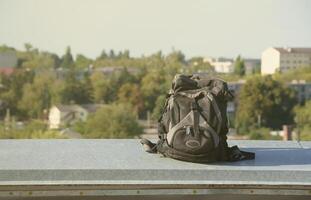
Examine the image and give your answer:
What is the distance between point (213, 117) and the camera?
153cm

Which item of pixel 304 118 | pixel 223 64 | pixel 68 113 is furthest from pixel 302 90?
pixel 68 113

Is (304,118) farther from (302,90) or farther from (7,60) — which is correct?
(7,60)

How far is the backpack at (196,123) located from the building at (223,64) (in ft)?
117

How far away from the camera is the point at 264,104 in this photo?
1203 inches

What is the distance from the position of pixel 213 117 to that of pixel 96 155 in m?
0.30

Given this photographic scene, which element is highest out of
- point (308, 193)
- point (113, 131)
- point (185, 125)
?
point (185, 125)

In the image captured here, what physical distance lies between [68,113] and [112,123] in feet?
12.1

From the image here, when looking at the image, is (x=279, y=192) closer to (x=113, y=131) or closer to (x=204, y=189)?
(x=204, y=189)

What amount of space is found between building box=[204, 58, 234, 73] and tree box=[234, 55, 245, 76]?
0.31 meters

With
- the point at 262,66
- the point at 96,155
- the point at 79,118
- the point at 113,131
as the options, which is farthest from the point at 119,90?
the point at 96,155

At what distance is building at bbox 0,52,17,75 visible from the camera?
3784 cm

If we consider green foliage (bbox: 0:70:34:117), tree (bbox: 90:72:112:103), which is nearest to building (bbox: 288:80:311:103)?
tree (bbox: 90:72:112:103)

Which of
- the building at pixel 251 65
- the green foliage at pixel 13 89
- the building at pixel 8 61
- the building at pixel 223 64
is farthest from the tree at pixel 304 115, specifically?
the building at pixel 8 61

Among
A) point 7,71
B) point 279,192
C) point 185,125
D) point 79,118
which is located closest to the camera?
point 279,192
